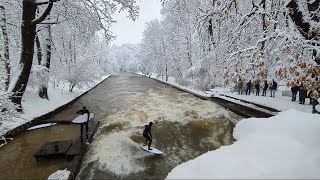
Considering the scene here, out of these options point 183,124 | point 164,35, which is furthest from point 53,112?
point 164,35

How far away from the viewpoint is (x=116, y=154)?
8.69 meters

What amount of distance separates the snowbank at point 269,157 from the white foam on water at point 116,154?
112 inches

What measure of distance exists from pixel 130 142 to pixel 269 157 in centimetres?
594

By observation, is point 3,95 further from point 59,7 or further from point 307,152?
point 59,7

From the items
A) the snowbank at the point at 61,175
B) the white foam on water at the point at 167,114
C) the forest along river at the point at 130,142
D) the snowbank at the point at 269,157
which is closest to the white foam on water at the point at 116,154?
the forest along river at the point at 130,142

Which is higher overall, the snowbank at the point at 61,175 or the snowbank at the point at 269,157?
the snowbank at the point at 269,157

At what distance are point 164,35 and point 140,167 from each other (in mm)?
37433

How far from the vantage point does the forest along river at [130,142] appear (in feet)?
24.5

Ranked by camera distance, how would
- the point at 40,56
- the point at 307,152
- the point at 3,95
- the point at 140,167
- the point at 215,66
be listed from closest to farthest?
the point at 307,152 < the point at 3,95 < the point at 140,167 < the point at 40,56 < the point at 215,66

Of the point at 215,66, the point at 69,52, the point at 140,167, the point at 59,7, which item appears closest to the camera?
the point at 140,167

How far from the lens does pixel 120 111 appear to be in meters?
16.6

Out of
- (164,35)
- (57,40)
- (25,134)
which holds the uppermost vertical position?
(164,35)

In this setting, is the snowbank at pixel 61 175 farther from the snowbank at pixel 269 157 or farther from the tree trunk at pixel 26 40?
the tree trunk at pixel 26 40

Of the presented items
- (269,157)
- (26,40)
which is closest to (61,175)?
(269,157)
